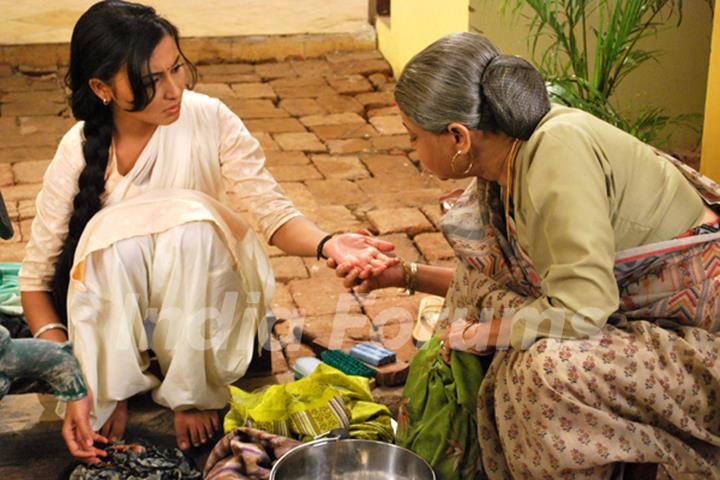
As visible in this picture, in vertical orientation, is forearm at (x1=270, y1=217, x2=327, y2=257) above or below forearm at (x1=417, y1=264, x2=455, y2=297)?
above

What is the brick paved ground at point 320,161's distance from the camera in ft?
14.6

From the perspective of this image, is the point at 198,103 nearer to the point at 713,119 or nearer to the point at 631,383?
the point at 631,383

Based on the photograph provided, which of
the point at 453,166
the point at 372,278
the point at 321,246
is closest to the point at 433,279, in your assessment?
the point at 372,278

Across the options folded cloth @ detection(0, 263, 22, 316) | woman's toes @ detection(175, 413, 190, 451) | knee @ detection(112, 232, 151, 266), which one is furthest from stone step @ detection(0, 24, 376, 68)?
woman's toes @ detection(175, 413, 190, 451)

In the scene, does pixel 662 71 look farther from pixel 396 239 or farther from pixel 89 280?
pixel 89 280

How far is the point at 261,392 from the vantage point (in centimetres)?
358

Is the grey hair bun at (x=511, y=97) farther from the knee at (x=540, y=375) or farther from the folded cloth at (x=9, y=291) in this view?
the folded cloth at (x=9, y=291)

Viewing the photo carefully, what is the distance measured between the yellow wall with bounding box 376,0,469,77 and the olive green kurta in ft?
11.7

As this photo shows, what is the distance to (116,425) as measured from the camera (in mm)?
Result: 3441

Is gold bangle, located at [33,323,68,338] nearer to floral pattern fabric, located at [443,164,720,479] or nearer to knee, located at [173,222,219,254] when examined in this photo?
knee, located at [173,222,219,254]

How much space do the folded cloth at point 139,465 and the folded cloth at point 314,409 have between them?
175 mm

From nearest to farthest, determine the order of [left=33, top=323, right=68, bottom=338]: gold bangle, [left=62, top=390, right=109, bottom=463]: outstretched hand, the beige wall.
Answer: [left=62, top=390, right=109, bottom=463]: outstretched hand → [left=33, top=323, right=68, bottom=338]: gold bangle → the beige wall

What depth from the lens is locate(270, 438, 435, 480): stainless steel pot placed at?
3.15m

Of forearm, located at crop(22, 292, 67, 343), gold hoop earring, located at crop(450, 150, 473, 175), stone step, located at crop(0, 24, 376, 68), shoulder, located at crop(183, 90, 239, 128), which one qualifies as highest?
gold hoop earring, located at crop(450, 150, 473, 175)
